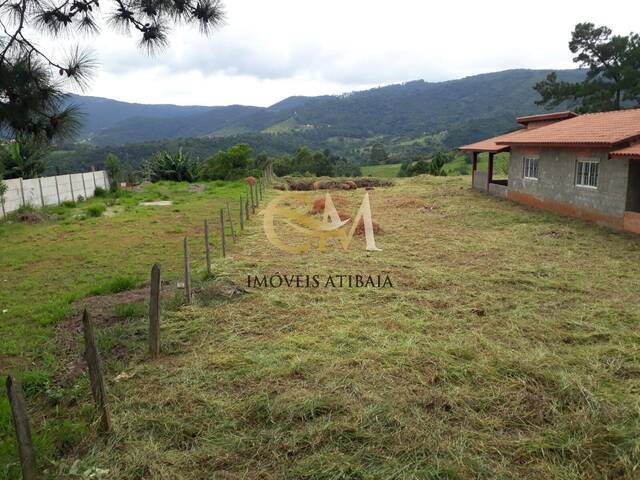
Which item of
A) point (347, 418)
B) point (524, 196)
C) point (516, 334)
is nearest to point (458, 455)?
point (347, 418)

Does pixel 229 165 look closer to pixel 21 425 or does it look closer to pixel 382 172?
pixel 382 172

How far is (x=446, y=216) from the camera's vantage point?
1360 centimetres

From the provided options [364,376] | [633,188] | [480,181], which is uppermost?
[633,188]

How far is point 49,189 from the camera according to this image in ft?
52.7

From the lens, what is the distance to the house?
1075cm

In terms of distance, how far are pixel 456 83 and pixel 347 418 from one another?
154 meters

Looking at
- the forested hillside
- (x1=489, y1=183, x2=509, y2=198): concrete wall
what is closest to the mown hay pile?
(x1=489, y1=183, x2=509, y2=198): concrete wall

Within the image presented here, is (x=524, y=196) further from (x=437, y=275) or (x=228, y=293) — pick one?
(x=228, y=293)

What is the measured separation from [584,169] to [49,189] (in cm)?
1654

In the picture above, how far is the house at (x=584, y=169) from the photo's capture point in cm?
1075

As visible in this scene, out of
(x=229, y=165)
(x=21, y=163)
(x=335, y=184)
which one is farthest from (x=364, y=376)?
(x=229, y=165)

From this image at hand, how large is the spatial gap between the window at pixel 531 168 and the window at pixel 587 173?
210 centimetres

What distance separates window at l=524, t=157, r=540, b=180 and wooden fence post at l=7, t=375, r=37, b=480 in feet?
49.7

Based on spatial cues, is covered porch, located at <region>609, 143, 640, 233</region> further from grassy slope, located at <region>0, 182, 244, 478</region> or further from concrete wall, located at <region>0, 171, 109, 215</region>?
concrete wall, located at <region>0, 171, 109, 215</region>
